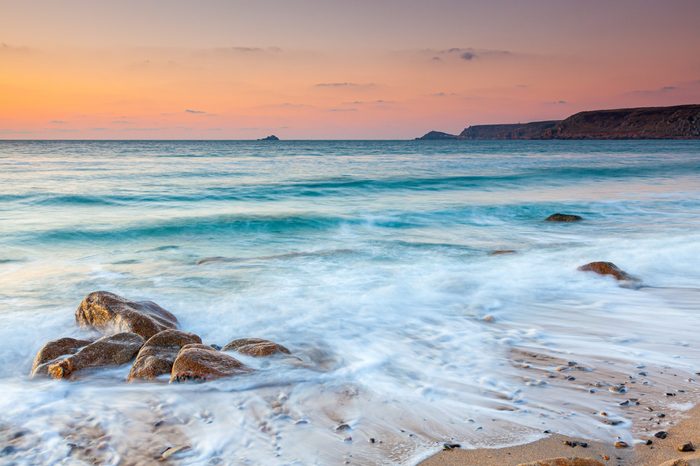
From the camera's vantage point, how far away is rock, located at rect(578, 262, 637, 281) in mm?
7613

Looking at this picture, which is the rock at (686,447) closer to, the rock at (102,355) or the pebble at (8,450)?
the pebble at (8,450)

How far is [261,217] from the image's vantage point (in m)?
15.2

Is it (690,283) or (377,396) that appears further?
(690,283)

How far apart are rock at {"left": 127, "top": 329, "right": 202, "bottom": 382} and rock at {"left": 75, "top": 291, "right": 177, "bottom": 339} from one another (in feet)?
1.44

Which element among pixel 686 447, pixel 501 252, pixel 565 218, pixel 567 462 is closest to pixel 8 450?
pixel 567 462

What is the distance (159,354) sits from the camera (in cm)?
460

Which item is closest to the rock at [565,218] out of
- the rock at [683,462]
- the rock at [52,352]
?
the rock at [683,462]

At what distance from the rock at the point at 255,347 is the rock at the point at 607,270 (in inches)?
198

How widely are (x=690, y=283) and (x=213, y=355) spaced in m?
6.64

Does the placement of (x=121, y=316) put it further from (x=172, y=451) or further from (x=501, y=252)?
(x=501, y=252)

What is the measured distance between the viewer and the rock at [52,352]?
14.9 ft

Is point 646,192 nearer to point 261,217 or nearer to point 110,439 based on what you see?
point 261,217

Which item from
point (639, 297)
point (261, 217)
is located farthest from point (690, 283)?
point (261, 217)

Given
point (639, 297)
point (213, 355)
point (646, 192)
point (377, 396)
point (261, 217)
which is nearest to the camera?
point (377, 396)
